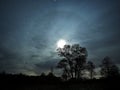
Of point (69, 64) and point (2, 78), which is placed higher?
point (69, 64)

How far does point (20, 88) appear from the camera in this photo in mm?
35312

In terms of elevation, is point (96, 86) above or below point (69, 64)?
below

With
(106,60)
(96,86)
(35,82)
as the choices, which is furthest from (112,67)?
(35,82)

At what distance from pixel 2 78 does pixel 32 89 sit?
654 centimetres

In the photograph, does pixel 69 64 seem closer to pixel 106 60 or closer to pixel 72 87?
pixel 106 60

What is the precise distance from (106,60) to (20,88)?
4091 cm

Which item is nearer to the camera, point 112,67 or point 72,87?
point 72,87

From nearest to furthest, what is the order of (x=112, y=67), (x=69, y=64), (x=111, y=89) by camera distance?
1. (x=111, y=89)
2. (x=69, y=64)
3. (x=112, y=67)

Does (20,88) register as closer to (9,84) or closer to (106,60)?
(9,84)

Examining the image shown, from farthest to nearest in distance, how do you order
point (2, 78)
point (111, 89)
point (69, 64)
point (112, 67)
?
point (112, 67), point (69, 64), point (2, 78), point (111, 89)

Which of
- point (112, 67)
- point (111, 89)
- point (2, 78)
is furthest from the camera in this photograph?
point (112, 67)

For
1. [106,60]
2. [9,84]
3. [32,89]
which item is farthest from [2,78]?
[106,60]

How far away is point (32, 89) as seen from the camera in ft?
118

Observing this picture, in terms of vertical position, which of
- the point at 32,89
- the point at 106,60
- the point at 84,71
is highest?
the point at 106,60
